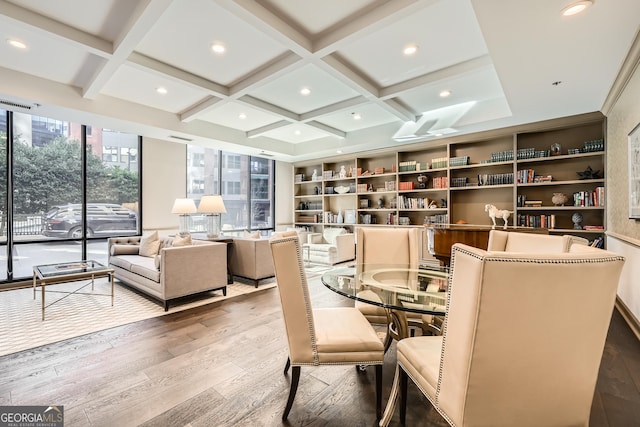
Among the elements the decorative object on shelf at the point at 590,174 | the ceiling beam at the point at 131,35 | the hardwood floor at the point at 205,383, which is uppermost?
the ceiling beam at the point at 131,35

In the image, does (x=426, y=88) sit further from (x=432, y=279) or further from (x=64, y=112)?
(x=64, y=112)

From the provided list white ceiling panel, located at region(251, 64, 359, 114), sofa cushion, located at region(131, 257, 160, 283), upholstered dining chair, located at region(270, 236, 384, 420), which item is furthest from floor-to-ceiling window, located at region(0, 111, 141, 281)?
upholstered dining chair, located at region(270, 236, 384, 420)

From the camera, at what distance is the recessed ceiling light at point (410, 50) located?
2.87 m

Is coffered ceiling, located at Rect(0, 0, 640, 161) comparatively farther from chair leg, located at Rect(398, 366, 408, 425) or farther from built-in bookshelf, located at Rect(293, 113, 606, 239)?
chair leg, located at Rect(398, 366, 408, 425)

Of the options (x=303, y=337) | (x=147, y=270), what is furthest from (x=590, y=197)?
(x=147, y=270)

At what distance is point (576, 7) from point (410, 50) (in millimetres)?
1310

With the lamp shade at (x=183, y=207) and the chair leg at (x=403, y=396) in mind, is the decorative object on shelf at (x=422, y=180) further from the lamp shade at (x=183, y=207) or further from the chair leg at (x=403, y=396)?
the chair leg at (x=403, y=396)

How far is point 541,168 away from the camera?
473 cm

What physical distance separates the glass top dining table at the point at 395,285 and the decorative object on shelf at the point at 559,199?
3.26 m

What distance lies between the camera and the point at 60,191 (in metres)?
4.86

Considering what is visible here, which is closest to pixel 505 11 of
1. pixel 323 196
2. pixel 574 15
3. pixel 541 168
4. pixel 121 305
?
pixel 574 15

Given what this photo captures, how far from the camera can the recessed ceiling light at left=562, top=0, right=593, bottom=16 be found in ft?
6.18

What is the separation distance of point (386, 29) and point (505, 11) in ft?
3.18

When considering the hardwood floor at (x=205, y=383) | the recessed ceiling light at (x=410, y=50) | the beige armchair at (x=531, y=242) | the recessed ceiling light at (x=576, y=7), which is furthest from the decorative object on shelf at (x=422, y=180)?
the recessed ceiling light at (x=576, y=7)
